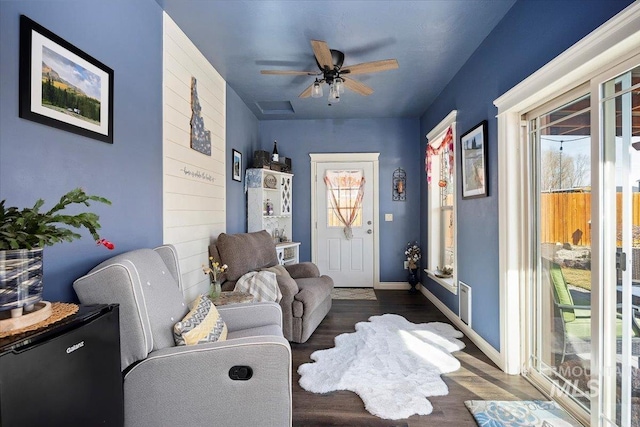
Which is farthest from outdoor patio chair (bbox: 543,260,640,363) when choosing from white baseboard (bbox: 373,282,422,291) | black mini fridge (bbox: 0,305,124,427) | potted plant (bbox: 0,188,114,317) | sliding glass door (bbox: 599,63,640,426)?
white baseboard (bbox: 373,282,422,291)

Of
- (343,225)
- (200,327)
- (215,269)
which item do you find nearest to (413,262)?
(343,225)

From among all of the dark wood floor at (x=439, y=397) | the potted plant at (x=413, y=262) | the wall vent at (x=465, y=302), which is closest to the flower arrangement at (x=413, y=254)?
the potted plant at (x=413, y=262)

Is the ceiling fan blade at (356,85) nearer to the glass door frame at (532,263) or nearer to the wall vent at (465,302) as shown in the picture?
the glass door frame at (532,263)

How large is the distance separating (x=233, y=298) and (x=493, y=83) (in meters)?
2.69

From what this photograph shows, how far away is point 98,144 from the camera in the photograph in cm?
176

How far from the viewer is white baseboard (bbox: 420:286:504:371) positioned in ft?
8.59

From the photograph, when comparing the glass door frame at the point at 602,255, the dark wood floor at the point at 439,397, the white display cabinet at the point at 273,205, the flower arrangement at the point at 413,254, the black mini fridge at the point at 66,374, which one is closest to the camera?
the black mini fridge at the point at 66,374

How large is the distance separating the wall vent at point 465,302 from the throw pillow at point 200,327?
7.70 ft

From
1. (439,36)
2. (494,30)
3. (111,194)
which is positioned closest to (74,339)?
(111,194)

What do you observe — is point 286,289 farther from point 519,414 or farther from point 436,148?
point 436,148

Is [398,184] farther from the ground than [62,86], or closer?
closer

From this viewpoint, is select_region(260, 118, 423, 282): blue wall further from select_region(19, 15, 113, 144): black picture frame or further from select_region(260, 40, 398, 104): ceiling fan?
select_region(19, 15, 113, 144): black picture frame

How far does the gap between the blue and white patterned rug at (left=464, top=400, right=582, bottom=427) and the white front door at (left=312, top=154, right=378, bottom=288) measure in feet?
10.6

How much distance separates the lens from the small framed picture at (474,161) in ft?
9.28
